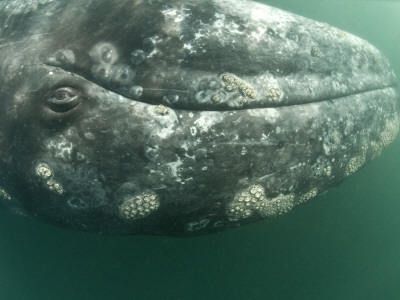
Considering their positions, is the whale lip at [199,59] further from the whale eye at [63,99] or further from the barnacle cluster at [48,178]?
the barnacle cluster at [48,178]

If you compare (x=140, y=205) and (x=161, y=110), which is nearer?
(x=161, y=110)

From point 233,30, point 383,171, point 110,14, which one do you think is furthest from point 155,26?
point 383,171

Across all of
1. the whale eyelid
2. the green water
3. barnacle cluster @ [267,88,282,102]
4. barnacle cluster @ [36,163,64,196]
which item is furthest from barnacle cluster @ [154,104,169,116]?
the green water

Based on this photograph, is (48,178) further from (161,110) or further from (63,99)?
(161,110)

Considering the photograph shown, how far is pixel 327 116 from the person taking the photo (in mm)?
5277

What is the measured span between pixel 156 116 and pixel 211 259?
254 inches

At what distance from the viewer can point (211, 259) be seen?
380 inches

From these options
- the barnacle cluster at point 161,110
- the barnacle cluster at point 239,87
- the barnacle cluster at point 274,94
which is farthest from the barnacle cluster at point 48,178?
the barnacle cluster at point 274,94

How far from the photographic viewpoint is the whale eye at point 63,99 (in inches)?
173

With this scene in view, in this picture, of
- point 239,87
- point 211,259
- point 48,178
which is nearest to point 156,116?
point 239,87

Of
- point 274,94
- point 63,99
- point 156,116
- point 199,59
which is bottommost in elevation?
point 63,99

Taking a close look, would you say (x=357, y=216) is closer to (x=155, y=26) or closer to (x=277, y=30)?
(x=277, y=30)

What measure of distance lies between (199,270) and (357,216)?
5632 millimetres

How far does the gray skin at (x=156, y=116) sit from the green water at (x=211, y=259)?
4732 mm
